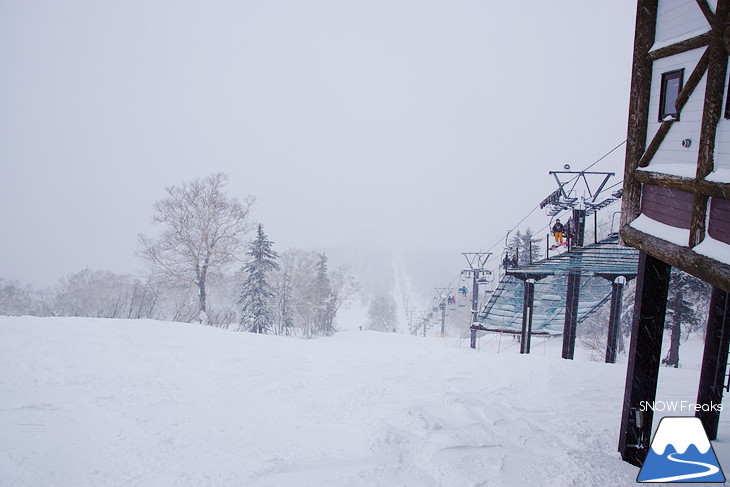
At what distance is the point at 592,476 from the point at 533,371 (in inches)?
206

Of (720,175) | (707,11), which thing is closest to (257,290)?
(720,175)

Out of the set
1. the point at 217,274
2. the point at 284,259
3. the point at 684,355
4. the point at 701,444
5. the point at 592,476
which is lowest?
the point at 684,355

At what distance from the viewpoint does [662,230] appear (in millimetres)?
5113

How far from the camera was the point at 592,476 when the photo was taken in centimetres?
494

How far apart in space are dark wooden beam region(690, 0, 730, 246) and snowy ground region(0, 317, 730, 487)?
366 centimetres

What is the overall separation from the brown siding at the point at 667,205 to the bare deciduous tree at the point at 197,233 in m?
20.4

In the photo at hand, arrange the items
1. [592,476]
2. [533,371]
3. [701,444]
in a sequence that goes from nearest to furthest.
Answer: [701,444]
[592,476]
[533,371]

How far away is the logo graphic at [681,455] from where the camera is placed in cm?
409

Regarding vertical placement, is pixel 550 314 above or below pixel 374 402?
below

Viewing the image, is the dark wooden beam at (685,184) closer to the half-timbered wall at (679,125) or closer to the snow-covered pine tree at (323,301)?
the half-timbered wall at (679,125)

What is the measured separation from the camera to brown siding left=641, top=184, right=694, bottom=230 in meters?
4.72

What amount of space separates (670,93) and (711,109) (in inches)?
46.7

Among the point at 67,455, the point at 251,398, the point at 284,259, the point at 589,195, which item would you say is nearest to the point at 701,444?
the point at 251,398

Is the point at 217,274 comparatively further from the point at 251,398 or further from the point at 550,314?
the point at 550,314
